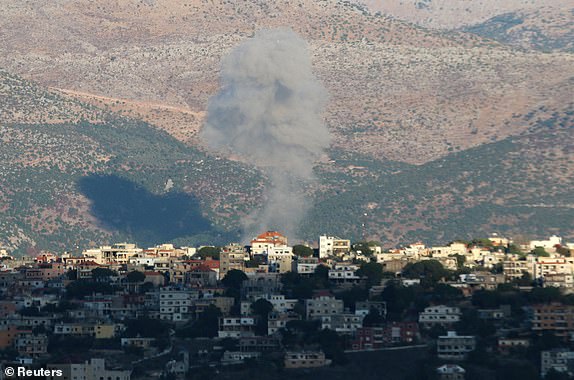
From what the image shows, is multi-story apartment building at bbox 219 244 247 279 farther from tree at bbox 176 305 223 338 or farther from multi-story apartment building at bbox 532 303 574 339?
multi-story apartment building at bbox 532 303 574 339

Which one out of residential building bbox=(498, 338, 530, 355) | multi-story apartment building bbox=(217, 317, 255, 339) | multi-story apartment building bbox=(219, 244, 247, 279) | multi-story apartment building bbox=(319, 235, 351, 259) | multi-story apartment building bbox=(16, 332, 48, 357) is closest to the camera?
residential building bbox=(498, 338, 530, 355)

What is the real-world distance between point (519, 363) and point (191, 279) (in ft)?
97.7

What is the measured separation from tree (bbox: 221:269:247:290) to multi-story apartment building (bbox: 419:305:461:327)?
1511 cm

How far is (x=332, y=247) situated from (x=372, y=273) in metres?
15.4

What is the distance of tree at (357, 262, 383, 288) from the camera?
487 feet

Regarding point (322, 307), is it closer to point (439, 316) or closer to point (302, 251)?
point (439, 316)

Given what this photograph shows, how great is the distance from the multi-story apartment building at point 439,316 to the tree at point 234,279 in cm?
1511

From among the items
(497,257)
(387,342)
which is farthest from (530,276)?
(387,342)

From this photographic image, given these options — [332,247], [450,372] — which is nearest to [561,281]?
[450,372]

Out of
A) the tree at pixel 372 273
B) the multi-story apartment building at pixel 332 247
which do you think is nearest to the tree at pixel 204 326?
the tree at pixel 372 273

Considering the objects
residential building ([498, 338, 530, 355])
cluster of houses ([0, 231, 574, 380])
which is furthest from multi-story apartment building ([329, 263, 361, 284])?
residential building ([498, 338, 530, 355])

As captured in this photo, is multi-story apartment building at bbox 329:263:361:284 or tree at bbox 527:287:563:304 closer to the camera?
tree at bbox 527:287:563:304

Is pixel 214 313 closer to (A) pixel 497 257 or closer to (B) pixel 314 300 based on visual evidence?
(B) pixel 314 300

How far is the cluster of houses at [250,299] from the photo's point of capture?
435 ft
